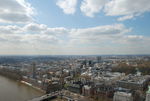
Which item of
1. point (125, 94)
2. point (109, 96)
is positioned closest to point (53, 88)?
point (109, 96)

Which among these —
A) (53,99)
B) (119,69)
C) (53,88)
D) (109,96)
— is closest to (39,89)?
(53,88)

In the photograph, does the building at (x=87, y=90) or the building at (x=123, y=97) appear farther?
the building at (x=87, y=90)

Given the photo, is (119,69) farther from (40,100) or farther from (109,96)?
(40,100)

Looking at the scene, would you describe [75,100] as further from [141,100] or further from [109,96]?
[141,100]

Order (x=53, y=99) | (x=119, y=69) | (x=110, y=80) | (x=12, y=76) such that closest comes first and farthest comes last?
(x=53, y=99)
(x=110, y=80)
(x=12, y=76)
(x=119, y=69)

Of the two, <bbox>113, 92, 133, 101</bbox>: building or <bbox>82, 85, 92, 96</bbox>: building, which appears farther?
<bbox>82, 85, 92, 96</bbox>: building

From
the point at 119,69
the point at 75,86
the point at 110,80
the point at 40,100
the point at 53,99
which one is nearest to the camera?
the point at 40,100

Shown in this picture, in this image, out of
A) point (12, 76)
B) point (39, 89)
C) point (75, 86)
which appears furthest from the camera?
point (12, 76)

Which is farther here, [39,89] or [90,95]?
[39,89]

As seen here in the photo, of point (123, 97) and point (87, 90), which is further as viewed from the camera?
point (87, 90)
